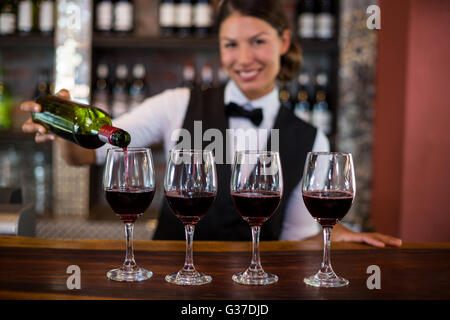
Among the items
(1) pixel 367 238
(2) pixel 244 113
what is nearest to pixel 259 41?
(2) pixel 244 113

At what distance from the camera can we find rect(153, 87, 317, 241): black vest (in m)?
1.76

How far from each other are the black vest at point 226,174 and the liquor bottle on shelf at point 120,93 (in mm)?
946

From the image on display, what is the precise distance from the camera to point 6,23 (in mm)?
2873

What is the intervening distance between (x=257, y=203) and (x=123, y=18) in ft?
7.27

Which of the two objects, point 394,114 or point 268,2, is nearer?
point 268,2

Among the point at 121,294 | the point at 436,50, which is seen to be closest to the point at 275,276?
the point at 121,294

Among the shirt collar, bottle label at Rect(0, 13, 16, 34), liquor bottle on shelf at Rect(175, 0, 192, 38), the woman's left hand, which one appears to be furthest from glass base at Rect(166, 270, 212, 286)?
bottle label at Rect(0, 13, 16, 34)

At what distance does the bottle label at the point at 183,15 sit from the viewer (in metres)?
2.79

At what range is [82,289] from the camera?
0.79 m

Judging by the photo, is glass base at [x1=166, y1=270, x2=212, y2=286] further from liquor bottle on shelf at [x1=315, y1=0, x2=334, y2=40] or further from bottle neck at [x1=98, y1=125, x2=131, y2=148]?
liquor bottle on shelf at [x1=315, y1=0, x2=334, y2=40]

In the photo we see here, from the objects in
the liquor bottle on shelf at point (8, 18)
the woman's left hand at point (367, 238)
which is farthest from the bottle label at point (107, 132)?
the liquor bottle on shelf at point (8, 18)

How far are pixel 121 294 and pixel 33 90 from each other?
2671 millimetres

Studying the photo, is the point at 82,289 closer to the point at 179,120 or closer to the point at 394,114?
the point at 179,120

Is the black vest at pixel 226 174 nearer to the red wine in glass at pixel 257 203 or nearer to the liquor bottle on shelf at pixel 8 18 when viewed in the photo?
the red wine in glass at pixel 257 203
